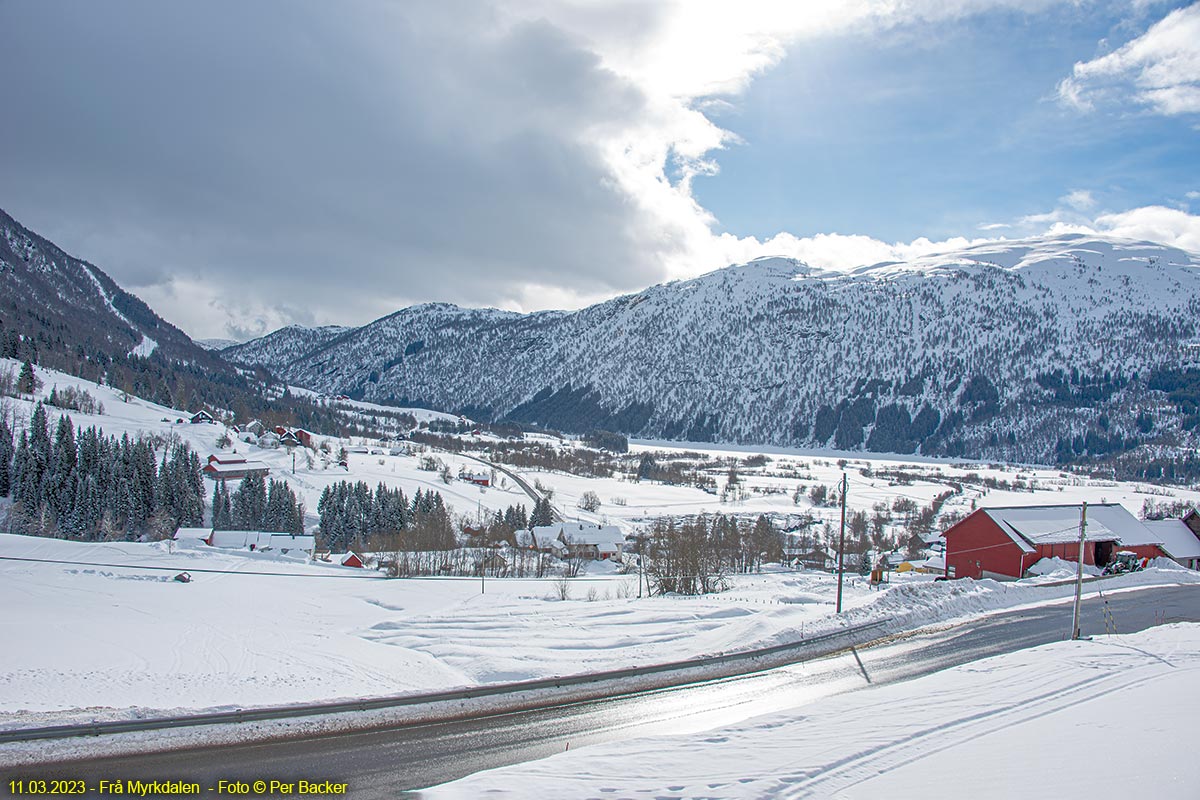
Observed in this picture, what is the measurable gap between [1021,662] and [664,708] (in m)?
12.7

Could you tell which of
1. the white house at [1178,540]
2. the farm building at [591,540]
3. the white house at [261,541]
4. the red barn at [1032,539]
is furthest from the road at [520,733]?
the white house at [261,541]

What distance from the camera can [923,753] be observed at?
14.0 meters

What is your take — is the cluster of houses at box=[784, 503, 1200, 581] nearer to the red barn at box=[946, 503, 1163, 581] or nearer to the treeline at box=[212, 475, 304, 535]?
the red barn at box=[946, 503, 1163, 581]

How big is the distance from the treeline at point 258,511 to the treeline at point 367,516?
172 inches

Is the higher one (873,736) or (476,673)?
(873,736)

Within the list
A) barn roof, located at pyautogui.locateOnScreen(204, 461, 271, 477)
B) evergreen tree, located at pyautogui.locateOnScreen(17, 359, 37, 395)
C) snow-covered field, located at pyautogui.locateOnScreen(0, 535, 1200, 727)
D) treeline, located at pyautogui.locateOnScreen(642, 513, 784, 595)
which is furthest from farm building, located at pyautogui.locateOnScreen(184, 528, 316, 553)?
evergreen tree, located at pyautogui.locateOnScreen(17, 359, 37, 395)

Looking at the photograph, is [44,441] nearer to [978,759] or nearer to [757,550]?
[757,550]

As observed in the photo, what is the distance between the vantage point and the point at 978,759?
535 inches

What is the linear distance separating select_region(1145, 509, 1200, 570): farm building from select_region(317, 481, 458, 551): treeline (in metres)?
73.4

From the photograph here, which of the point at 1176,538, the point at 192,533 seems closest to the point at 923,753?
the point at 1176,538

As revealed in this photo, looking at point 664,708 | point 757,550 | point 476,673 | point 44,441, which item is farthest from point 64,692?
point 44,441

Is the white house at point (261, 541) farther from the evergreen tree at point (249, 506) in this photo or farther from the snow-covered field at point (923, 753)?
the snow-covered field at point (923, 753)

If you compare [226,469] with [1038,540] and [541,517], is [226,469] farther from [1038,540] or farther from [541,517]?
[1038,540]

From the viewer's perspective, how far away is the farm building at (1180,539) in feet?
199
